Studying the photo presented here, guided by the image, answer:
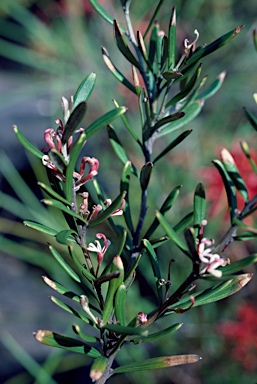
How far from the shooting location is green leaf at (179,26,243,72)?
15 centimetres

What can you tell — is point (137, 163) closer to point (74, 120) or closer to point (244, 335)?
point (244, 335)

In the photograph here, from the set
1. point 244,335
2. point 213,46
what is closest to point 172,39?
point 213,46

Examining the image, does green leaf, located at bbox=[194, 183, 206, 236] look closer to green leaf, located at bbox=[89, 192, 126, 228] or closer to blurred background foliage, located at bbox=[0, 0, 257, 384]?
green leaf, located at bbox=[89, 192, 126, 228]

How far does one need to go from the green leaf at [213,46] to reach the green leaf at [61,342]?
9 centimetres

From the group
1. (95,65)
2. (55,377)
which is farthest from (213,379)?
(95,65)

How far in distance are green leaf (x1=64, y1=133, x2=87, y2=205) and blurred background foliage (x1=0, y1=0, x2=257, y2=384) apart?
0.16 meters

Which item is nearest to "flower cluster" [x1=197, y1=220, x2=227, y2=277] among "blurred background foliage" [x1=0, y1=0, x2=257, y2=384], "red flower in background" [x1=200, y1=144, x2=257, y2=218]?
"blurred background foliage" [x1=0, y1=0, x2=257, y2=384]

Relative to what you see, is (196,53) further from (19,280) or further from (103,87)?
(19,280)

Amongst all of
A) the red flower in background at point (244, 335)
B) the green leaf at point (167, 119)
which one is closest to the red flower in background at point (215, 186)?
the red flower in background at point (244, 335)

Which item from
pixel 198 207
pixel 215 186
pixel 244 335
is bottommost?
pixel 244 335

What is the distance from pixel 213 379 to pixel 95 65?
48 centimetres

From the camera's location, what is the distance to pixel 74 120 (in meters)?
0.13

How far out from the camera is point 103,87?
2.23 ft

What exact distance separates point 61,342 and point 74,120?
0.20ft
